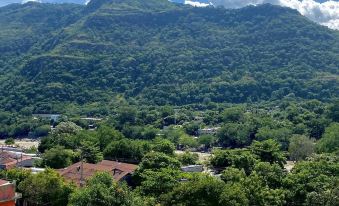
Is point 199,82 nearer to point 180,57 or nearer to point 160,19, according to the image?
point 180,57

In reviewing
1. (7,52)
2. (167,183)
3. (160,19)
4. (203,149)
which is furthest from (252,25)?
(167,183)

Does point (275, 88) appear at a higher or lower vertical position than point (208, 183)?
lower

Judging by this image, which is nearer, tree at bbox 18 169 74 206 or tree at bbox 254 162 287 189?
tree at bbox 18 169 74 206

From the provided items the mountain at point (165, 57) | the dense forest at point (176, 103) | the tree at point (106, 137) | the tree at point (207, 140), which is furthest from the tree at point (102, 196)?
the mountain at point (165, 57)

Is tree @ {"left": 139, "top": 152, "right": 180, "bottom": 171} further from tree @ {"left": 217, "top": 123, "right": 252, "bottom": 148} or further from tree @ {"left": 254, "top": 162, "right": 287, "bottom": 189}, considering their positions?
tree @ {"left": 217, "top": 123, "right": 252, "bottom": 148}

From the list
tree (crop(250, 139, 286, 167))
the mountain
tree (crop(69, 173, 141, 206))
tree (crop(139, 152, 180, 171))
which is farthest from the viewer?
the mountain

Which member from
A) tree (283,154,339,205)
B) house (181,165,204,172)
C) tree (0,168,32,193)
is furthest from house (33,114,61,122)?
tree (283,154,339,205)

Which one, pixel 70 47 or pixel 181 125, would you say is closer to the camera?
pixel 181 125
